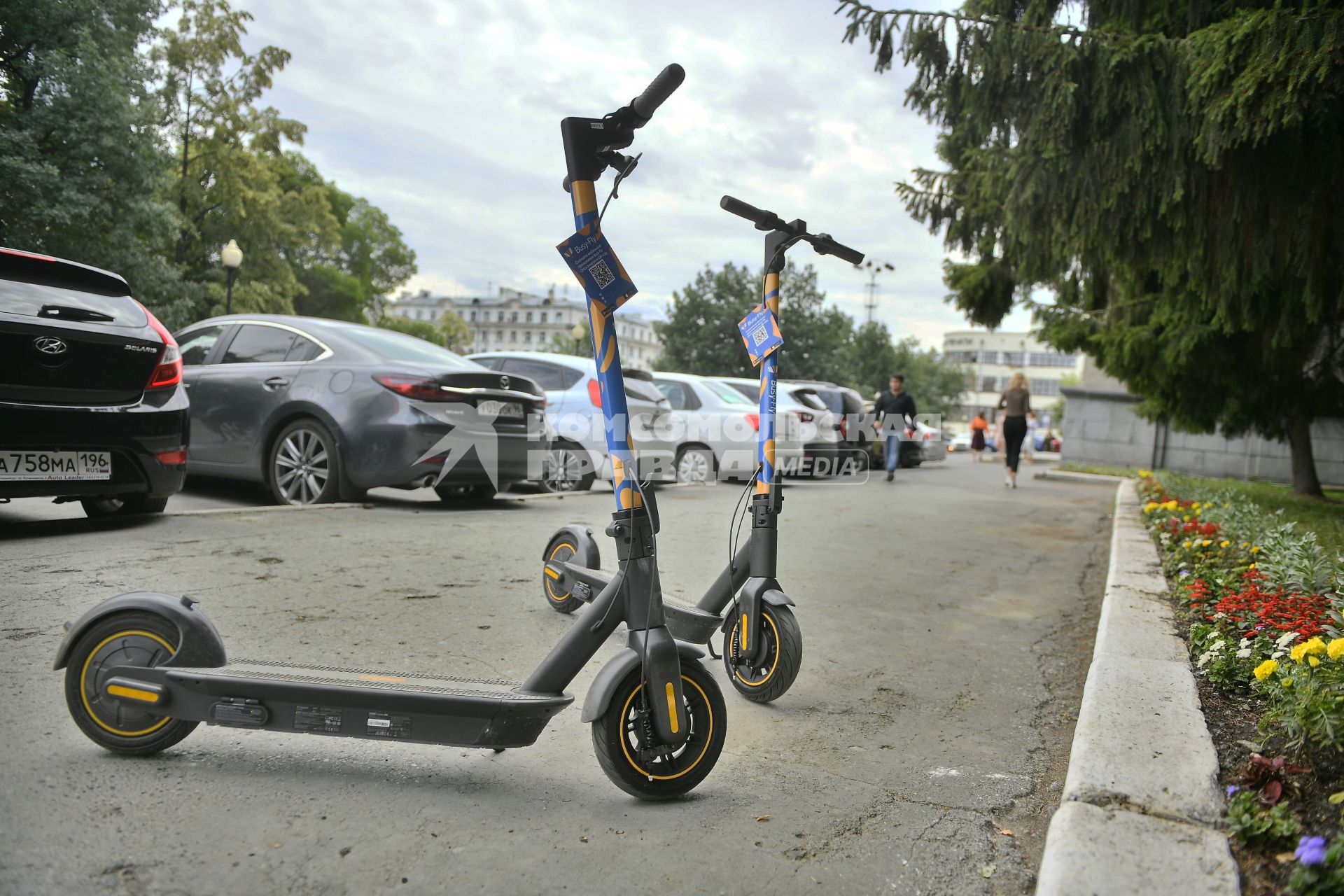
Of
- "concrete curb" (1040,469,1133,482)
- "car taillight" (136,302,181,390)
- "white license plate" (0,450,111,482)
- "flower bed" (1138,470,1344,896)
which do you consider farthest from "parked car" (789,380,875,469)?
"white license plate" (0,450,111,482)

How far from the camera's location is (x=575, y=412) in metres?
10.6

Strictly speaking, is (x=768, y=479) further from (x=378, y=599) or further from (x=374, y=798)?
(x=378, y=599)

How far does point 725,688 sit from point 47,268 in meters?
4.05

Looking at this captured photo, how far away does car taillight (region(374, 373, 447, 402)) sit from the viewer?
23.5ft

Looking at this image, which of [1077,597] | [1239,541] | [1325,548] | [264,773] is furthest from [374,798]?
[1325,548]

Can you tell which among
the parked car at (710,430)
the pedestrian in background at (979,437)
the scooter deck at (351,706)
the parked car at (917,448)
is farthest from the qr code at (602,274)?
the pedestrian in background at (979,437)

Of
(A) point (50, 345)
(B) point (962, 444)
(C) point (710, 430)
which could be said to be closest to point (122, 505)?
(A) point (50, 345)

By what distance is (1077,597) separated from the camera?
603cm

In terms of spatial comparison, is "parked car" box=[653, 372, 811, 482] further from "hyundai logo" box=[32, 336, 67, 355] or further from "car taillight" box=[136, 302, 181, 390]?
"hyundai logo" box=[32, 336, 67, 355]

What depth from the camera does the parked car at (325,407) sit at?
7.11 metres

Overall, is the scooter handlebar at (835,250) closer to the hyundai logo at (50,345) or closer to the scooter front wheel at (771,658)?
the scooter front wheel at (771,658)

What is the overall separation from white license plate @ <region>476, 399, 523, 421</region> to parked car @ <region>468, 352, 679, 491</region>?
6.80ft

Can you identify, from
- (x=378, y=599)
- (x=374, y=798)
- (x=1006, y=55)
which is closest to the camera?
(x=374, y=798)

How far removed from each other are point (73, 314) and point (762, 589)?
155 inches
